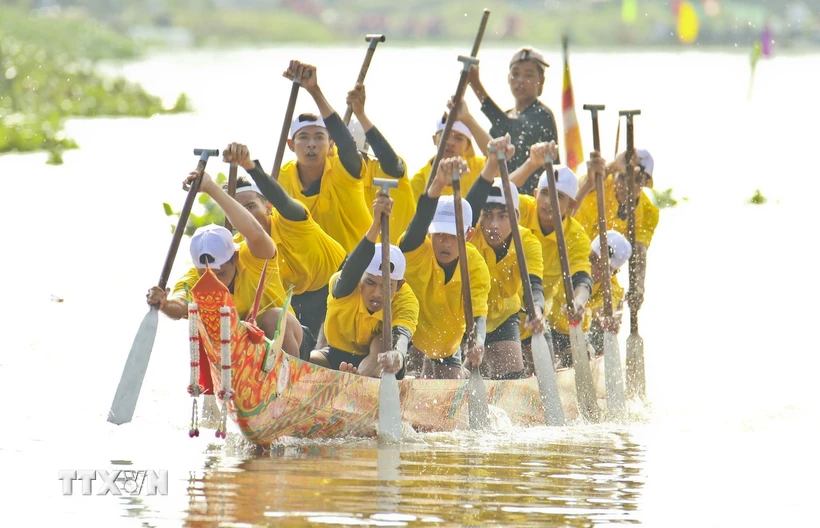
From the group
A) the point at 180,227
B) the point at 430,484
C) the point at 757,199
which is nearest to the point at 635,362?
the point at 430,484

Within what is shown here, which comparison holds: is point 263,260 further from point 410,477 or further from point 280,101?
point 280,101

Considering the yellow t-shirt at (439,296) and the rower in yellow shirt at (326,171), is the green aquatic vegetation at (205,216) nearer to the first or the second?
the rower in yellow shirt at (326,171)

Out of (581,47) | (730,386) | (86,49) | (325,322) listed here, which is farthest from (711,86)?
(325,322)

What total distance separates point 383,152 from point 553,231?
121cm

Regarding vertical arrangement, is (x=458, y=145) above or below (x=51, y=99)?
below

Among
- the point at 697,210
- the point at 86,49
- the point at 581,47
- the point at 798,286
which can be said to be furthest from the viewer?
the point at 581,47

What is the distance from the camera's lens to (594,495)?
23.5 ft

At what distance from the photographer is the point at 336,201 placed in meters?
8.98

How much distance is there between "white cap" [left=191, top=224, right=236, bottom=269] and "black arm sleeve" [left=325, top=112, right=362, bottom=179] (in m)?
1.16

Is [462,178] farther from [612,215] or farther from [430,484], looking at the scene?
[430,484]

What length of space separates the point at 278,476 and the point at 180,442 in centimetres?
106

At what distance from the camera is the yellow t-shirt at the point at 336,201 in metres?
A: 8.92

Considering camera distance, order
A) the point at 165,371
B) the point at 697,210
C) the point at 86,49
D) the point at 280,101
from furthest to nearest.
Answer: the point at 86,49 → the point at 280,101 → the point at 697,210 → the point at 165,371

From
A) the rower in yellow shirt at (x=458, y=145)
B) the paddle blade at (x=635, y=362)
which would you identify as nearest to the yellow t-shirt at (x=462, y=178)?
the rower in yellow shirt at (x=458, y=145)
